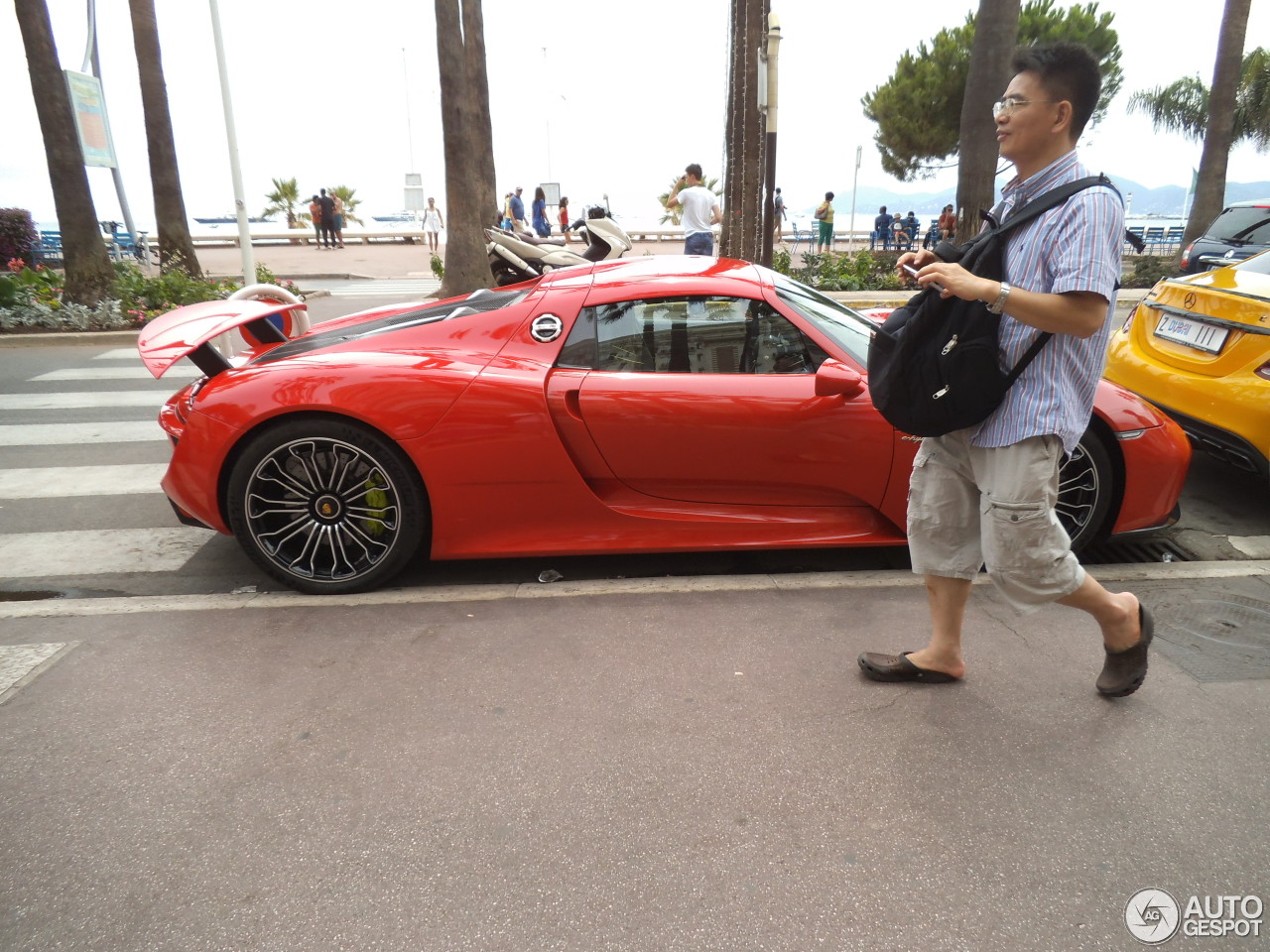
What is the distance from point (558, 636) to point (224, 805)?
1210 millimetres

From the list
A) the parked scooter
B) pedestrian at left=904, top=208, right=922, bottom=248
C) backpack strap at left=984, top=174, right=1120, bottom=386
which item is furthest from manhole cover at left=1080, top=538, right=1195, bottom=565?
pedestrian at left=904, top=208, right=922, bottom=248

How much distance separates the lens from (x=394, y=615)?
330 cm

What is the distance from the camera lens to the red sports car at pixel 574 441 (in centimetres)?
333

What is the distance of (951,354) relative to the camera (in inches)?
88.3

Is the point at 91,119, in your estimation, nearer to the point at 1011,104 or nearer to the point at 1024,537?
the point at 1011,104

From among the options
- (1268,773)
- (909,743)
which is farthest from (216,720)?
(1268,773)

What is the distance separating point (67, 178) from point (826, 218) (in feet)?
55.2

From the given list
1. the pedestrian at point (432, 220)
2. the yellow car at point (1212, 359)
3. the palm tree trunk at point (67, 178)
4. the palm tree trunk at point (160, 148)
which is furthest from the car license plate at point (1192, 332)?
the pedestrian at point (432, 220)

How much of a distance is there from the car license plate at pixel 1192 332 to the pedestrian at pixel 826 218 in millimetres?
17623

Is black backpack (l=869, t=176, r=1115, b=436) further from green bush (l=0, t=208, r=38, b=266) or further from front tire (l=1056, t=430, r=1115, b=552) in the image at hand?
green bush (l=0, t=208, r=38, b=266)

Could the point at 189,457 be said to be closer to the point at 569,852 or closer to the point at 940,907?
the point at 569,852

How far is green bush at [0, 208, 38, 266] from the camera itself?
55.9ft

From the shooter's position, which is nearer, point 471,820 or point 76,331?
point 471,820

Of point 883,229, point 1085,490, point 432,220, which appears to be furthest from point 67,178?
point 883,229
